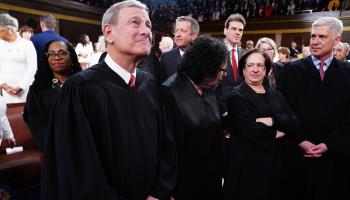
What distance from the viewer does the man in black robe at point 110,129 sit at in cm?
155

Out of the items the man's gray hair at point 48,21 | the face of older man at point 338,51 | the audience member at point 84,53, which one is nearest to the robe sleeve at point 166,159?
the man's gray hair at point 48,21

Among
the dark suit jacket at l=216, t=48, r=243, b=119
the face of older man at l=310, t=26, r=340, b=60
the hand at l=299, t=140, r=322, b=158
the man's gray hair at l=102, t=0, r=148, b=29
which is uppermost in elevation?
the man's gray hair at l=102, t=0, r=148, b=29

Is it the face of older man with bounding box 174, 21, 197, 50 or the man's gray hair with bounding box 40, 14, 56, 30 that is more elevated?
the man's gray hair with bounding box 40, 14, 56, 30

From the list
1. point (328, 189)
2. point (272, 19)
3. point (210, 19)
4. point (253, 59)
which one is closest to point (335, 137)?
point (328, 189)

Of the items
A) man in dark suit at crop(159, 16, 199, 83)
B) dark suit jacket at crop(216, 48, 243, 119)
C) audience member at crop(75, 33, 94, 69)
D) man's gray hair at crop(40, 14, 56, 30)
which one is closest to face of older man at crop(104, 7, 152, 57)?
dark suit jacket at crop(216, 48, 243, 119)

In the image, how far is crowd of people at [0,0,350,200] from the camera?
1.61 meters

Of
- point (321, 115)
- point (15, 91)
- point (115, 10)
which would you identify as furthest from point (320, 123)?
point (15, 91)

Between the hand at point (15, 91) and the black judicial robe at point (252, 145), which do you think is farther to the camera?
the hand at point (15, 91)

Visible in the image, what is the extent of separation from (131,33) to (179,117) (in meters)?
0.85

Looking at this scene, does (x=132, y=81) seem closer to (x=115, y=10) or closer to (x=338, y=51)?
(x=115, y=10)

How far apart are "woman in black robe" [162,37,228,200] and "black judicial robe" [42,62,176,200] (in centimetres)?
50

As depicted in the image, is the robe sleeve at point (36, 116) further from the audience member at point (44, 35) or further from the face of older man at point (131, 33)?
the audience member at point (44, 35)

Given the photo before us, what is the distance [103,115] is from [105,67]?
0.29 m

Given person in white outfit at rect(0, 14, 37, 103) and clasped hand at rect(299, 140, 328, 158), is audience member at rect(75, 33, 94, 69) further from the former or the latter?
clasped hand at rect(299, 140, 328, 158)
